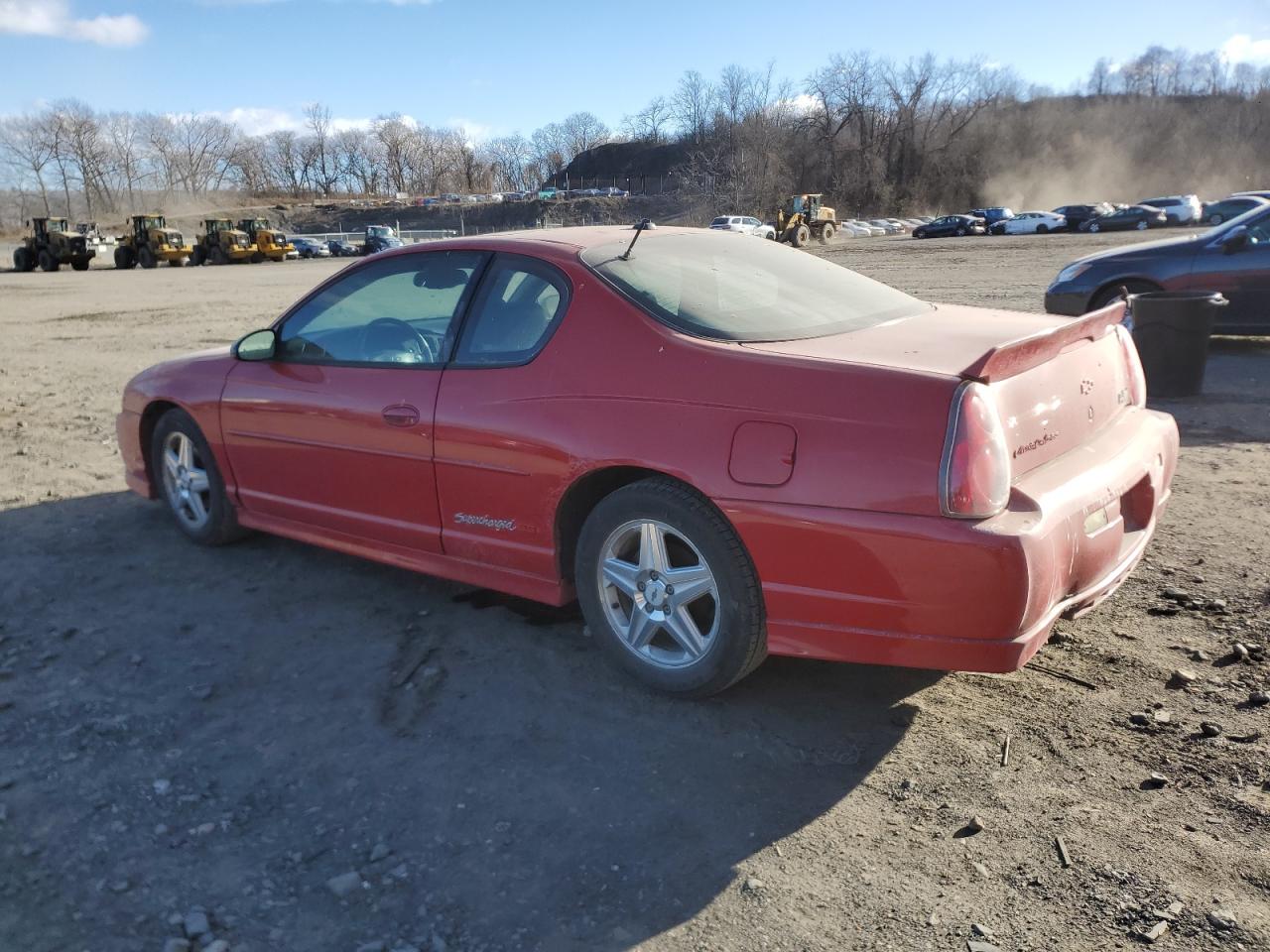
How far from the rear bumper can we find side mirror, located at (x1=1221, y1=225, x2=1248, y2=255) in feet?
25.0

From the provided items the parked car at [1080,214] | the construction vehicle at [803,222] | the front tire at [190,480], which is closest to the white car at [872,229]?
the construction vehicle at [803,222]

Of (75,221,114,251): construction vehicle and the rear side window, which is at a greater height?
(75,221,114,251): construction vehicle

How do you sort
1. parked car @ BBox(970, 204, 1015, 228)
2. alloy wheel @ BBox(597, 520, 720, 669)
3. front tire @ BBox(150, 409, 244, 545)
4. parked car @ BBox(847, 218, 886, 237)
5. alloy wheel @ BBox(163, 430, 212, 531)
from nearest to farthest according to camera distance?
alloy wheel @ BBox(597, 520, 720, 669), front tire @ BBox(150, 409, 244, 545), alloy wheel @ BBox(163, 430, 212, 531), parked car @ BBox(970, 204, 1015, 228), parked car @ BBox(847, 218, 886, 237)

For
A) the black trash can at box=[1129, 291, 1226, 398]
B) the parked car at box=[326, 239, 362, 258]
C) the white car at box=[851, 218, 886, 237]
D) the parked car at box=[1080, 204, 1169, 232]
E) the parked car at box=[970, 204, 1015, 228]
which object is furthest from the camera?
the white car at box=[851, 218, 886, 237]

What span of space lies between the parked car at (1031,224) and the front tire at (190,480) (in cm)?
5259

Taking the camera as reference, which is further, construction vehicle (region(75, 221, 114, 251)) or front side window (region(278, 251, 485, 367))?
construction vehicle (region(75, 221, 114, 251))

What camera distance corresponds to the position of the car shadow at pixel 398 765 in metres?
2.52

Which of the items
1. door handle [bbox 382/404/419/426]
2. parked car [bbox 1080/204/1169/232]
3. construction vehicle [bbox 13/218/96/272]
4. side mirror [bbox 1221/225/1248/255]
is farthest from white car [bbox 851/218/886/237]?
door handle [bbox 382/404/419/426]

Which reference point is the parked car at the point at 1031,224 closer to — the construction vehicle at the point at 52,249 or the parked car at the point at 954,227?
the parked car at the point at 954,227

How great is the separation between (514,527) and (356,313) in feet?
4.55

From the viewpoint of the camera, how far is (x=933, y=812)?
280 centimetres

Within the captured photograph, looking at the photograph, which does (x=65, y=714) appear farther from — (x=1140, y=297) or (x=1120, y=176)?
(x=1120, y=176)

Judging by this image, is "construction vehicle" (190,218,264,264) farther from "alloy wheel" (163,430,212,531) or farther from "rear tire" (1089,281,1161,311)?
"alloy wheel" (163,430,212,531)

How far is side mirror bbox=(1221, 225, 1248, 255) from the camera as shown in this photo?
945 cm
